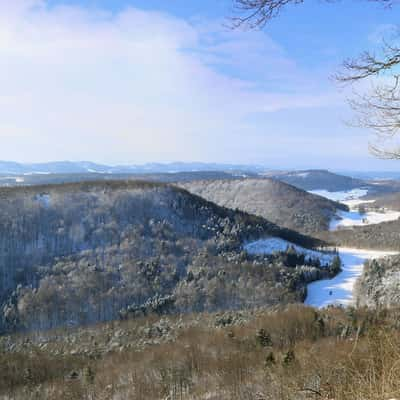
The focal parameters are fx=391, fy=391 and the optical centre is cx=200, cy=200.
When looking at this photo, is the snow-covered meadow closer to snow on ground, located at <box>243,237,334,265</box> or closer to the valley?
snow on ground, located at <box>243,237,334,265</box>

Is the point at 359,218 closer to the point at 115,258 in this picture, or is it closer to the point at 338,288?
the point at 338,288

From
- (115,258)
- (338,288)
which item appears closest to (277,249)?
(338,288)

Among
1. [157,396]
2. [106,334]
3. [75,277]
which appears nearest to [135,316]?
[106,334]

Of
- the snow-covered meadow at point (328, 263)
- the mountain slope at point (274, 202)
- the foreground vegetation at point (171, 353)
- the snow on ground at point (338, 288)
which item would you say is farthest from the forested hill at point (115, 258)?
the mountain slope at point (274, 202)

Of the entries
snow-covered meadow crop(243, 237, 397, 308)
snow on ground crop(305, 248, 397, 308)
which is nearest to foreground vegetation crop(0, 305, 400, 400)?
snow on ground crop(305, 248, 397, 308)

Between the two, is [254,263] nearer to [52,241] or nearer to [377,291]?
[377,291]

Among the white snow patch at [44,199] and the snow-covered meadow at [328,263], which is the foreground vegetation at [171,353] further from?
the white snow patch at [44,199]

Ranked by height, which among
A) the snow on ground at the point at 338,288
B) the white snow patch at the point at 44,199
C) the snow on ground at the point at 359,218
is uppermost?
the white snow patch at the point at 44,199
